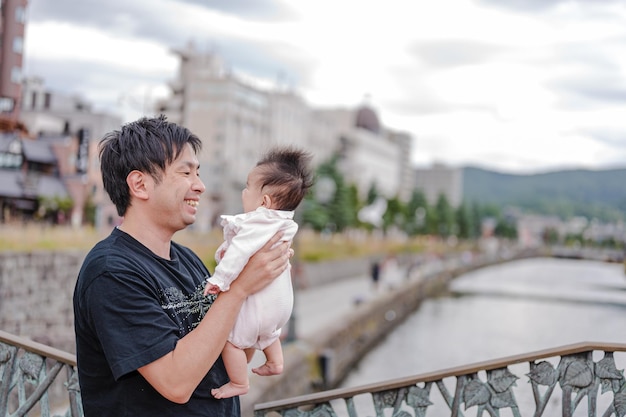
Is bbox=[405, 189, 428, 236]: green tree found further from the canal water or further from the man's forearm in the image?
the man's forearm

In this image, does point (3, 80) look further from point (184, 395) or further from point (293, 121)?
point (293, 121)

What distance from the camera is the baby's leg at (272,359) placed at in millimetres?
2461

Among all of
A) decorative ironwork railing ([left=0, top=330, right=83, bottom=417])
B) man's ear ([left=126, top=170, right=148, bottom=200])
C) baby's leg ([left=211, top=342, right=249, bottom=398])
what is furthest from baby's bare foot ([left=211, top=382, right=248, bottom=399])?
decorative ironwork railing ([left=0, top=330, right=83, bottom=417])

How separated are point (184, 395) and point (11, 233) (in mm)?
11998

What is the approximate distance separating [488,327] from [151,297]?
30674mm

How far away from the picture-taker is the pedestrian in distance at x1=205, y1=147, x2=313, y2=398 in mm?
2162

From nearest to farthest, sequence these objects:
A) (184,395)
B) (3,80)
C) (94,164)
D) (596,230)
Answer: (184,395), (3,80), (94,164), (596,230)

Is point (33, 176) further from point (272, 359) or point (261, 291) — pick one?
point (261, 291)

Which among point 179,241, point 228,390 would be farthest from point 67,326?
point 228,390

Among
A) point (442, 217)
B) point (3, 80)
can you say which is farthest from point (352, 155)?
point (3, 80)

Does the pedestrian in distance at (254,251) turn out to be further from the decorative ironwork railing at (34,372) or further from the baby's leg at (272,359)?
the decorative ironwork railing at (34,372)

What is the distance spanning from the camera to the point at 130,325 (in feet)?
6.46

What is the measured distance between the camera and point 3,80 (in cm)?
1590

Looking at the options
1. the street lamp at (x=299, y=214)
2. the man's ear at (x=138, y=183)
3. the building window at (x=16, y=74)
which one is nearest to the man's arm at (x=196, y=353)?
the man's ear at (x=138, y=183)
